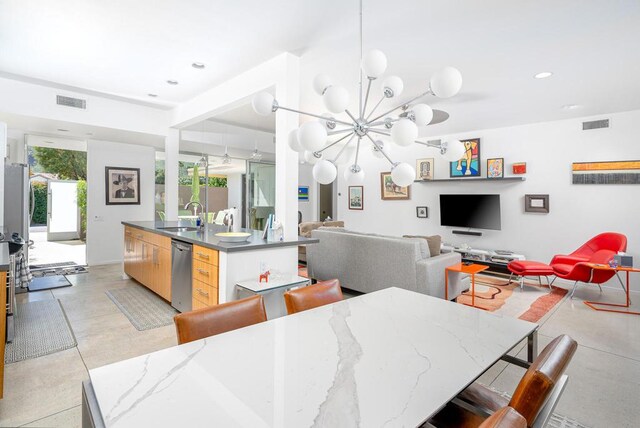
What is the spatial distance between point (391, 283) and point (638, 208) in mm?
4025

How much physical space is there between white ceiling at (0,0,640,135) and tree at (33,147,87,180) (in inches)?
300

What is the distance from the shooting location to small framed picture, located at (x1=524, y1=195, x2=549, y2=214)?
19.0 feet

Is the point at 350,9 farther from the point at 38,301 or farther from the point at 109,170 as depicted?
the point at 109,170

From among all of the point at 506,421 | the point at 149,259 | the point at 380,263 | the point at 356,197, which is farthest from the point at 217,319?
the point at 356,197

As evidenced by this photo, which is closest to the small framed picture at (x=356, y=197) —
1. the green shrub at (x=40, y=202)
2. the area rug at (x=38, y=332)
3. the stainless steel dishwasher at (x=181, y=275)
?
the stainless steel dishwasher at (x=181, y=275)

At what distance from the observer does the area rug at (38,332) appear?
2.77 meters

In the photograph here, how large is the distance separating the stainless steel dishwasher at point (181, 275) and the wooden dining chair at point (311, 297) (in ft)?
6.37

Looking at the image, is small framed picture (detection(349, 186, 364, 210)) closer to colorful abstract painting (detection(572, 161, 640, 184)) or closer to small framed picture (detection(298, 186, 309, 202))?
small framed picture (detection(298, 186, 309, 202))

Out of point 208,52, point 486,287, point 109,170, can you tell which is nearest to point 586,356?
point 486,287

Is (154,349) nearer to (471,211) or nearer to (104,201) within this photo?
(104,201)

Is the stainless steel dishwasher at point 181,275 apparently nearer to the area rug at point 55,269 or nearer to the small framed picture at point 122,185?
the area rug at point 55,269

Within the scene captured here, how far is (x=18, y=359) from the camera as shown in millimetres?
2650

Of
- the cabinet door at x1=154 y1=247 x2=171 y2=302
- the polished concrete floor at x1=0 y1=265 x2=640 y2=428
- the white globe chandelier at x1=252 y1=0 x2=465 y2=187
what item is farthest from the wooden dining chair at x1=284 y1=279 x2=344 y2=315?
the cabinet door at x1=154 y1=247 x2=171 y2=302

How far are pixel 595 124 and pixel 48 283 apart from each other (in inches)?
338
